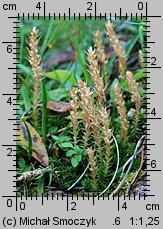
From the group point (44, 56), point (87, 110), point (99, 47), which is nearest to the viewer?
point (87, 110)

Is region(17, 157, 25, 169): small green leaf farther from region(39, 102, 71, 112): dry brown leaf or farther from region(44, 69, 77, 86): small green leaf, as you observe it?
region(44, 69, 77, 86): small green leaf

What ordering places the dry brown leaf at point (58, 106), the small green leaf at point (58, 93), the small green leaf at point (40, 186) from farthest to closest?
the small green leaf at point (58, 93), the dry brown leaf at point (58, 106), the small green leaf at point (40, 186)

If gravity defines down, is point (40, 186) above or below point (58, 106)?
below

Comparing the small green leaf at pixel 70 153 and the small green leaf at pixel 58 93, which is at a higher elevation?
the small green leaf at pixel 58 93

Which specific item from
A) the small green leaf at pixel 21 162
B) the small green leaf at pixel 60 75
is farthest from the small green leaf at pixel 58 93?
the small green leaf at pixel 21 162

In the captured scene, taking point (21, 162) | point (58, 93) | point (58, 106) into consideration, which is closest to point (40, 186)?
point (21, 162)

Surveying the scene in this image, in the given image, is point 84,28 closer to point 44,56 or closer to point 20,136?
point 44,56

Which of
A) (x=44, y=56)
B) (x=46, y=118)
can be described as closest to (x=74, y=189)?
(x=46, y=118)

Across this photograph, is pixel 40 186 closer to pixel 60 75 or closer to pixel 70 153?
pixel 70 153

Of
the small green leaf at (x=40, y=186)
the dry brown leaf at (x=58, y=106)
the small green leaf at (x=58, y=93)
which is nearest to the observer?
the small green leaf at (x=40, y=186)

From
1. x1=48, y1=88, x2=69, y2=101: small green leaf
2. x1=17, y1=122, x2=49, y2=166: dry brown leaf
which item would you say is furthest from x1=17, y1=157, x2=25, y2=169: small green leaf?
x1=48, y1=88, x2=69, y2=101: small green leaf

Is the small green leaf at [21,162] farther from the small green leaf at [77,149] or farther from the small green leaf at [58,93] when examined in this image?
the small green leaf at [58,93]
